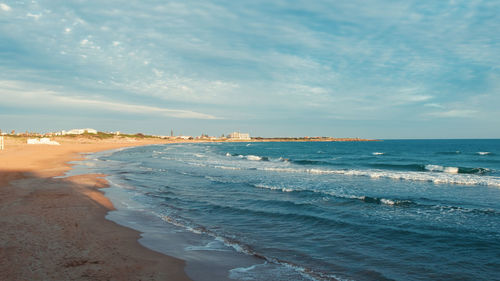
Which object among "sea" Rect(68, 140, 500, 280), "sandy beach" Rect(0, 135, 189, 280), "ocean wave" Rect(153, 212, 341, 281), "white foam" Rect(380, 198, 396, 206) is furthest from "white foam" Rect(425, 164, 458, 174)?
"sandy beach" Rect(0, 135, 189, 280)

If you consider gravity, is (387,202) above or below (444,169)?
below

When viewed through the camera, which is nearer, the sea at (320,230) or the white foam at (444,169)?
the sea at (320,230)

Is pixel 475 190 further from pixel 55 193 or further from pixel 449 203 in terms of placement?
pixel 55 193

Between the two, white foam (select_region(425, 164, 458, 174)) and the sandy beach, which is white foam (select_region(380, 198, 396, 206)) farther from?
white foam (select_region(425, 164, 458, 174))

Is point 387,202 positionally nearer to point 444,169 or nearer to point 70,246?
point 70,246

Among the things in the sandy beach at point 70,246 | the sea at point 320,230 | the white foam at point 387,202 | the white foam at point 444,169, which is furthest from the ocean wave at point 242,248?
the white foam at point 444,169

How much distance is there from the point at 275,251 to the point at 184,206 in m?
6.72

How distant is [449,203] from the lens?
14227 mm

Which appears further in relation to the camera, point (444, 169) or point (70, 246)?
point (444, 169)

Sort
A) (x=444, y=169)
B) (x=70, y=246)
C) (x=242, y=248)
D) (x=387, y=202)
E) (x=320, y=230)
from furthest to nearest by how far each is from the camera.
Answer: (x=444, y=169) → (x=387, y=202) → (x=320, y=230) → (x=242, y=248) → (x=70, y=246)

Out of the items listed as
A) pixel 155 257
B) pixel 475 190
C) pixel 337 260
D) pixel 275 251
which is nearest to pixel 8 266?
pixel 155 257

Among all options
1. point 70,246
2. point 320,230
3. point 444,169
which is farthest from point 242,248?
point 444,169

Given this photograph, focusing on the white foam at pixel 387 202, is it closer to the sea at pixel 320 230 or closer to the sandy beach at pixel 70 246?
the sea at pixel 320 230

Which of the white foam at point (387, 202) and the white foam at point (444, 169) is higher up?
the white foam at point (444, 169)
